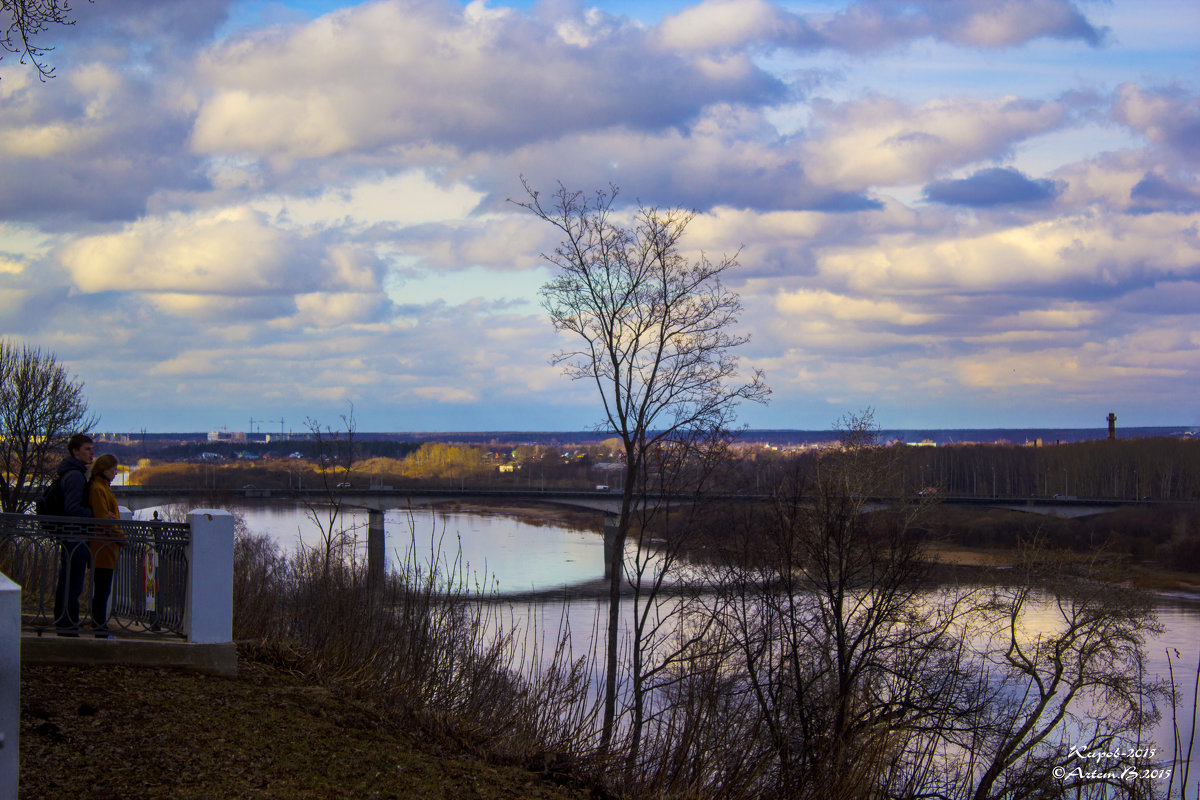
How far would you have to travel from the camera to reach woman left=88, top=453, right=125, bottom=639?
898 cm

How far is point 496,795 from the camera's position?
715 cm

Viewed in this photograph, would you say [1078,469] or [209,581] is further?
[1078,469]

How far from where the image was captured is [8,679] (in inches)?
175

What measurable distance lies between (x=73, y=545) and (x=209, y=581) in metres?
1.24

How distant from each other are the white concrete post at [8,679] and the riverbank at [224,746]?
139 centimetres

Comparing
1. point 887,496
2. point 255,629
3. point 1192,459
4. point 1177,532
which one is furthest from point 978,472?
point 255,629

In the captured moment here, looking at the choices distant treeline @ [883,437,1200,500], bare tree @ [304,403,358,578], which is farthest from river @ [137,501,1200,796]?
distant treeline @ [883,437,1200,500]

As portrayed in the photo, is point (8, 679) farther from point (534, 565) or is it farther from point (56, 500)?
point (534, 565)

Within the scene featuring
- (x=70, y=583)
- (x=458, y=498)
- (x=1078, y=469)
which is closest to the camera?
(x=70, y=583)

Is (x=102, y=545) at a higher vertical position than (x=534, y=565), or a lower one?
higher

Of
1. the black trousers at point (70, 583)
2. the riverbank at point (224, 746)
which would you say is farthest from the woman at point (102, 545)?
the riverbank at point (224, 746)

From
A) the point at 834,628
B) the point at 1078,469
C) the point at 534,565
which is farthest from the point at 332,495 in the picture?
the point at 1078,469

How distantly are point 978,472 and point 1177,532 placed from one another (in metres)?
40.1

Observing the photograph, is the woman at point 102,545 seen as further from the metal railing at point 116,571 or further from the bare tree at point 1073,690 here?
the bare tree at point 1073,690
